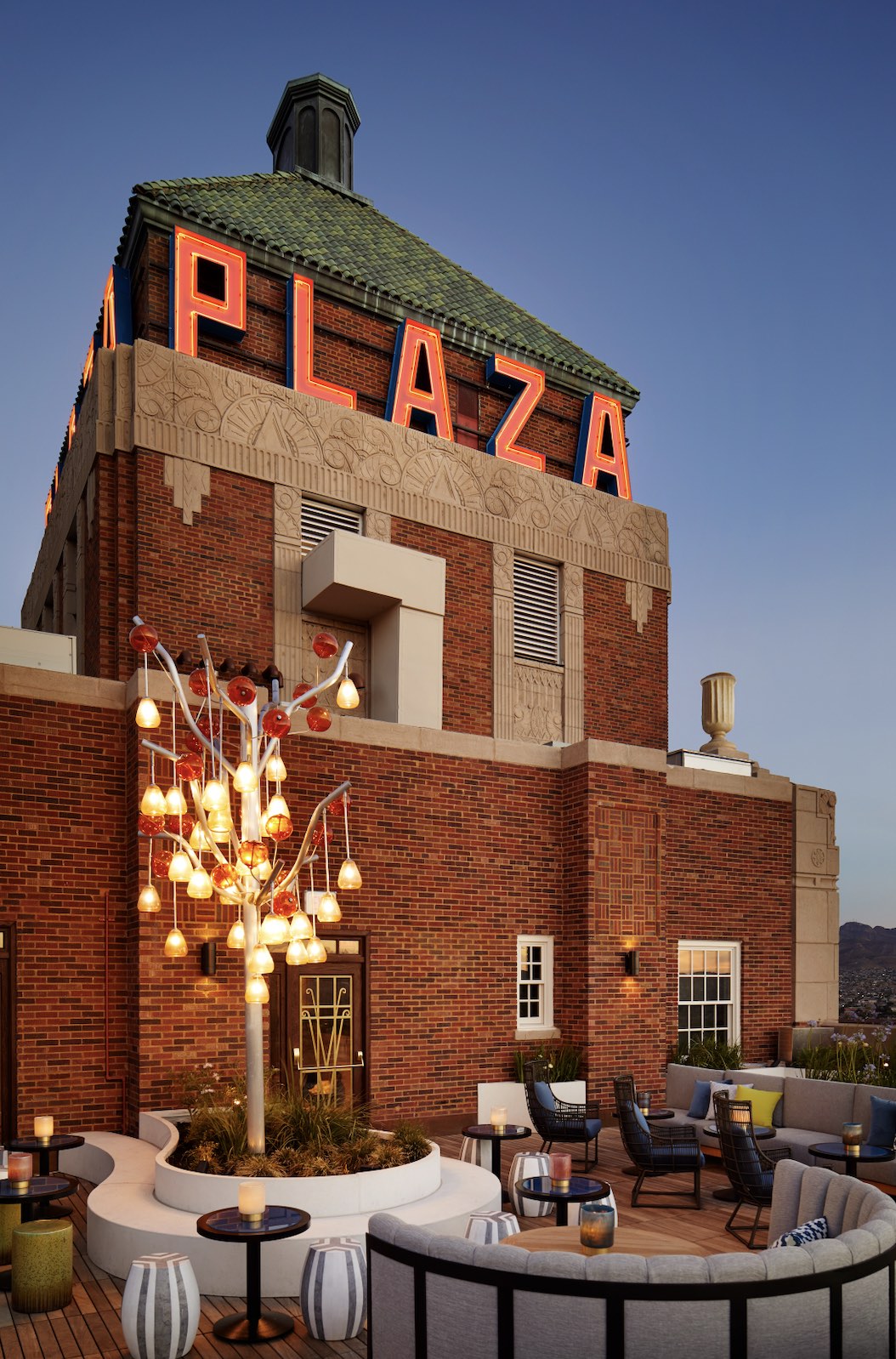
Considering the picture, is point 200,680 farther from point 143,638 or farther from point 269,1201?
point 269,1201

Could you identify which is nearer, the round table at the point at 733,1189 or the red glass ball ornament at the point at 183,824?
the round table at the point at 733,1189

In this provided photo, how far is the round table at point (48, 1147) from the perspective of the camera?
356 inches

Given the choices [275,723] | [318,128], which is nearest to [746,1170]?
[275,723]

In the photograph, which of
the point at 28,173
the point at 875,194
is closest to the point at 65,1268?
the point at 875,194

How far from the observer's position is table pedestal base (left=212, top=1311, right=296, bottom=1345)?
688 centimetres

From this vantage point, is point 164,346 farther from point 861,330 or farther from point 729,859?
point 861,330

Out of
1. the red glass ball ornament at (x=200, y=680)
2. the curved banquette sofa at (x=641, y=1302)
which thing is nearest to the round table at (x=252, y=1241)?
the curved banquette sofa at (x=641, y=1302)

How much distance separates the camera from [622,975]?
571 inches

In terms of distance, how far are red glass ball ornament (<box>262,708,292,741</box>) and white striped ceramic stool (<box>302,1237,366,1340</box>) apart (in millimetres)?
3705

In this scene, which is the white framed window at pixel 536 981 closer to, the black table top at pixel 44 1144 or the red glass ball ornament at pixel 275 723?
the black table top at pixel 44 1144

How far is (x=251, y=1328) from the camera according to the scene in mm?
6895

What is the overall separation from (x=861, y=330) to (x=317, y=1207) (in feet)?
92.6

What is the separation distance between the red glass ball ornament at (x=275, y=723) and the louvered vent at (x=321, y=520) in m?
7.47

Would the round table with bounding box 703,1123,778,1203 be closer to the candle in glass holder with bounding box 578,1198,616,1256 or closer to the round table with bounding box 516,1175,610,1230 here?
the round table with bounding box 516,1175,610,1230
